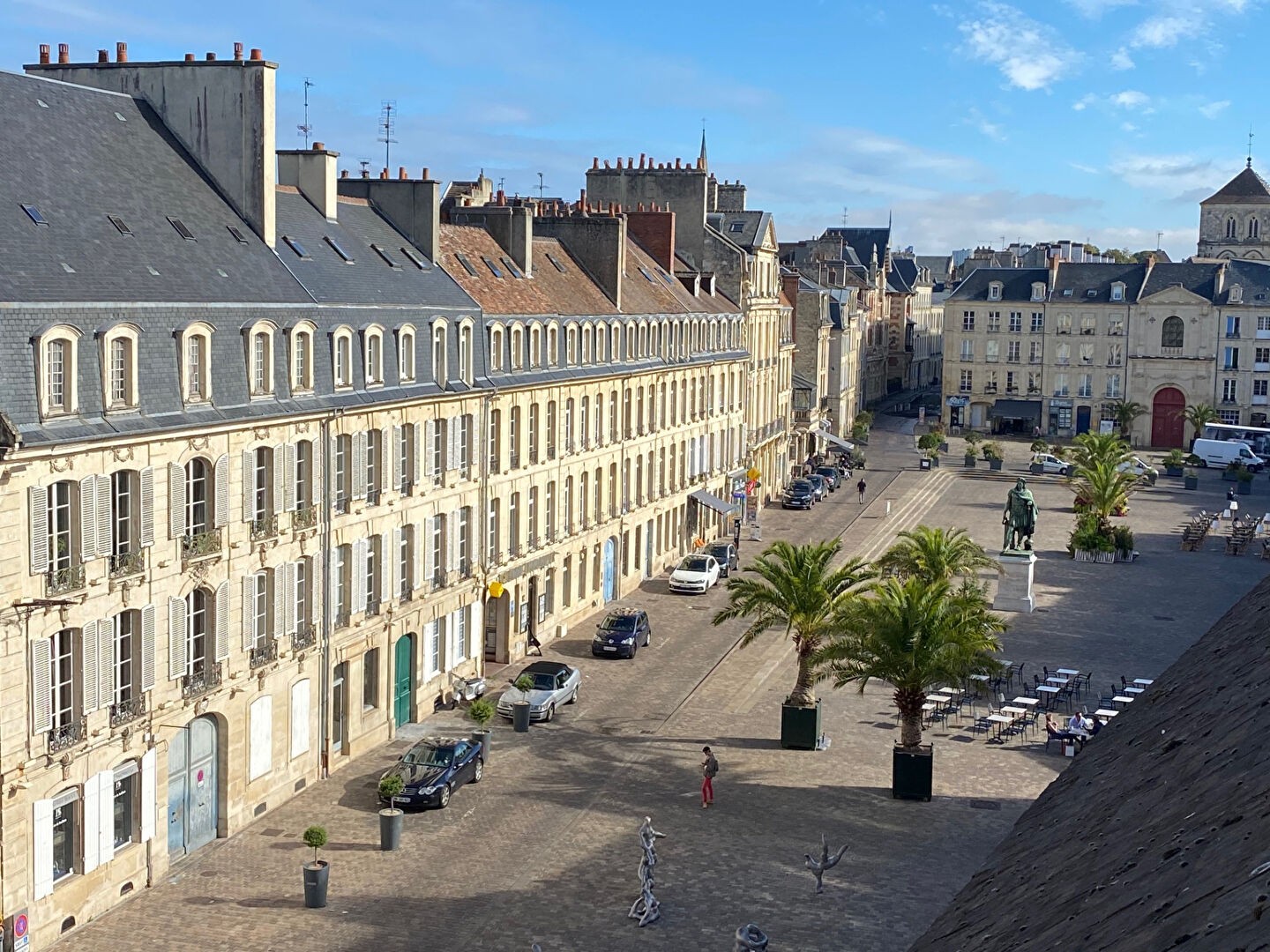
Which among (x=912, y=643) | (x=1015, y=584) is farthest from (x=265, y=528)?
(x=1015, y=584)

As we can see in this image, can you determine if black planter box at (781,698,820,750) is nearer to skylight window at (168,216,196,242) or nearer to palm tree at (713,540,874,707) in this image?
palm tree at (713,540,874,707)

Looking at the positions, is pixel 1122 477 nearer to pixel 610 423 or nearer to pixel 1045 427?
pixel 610 423

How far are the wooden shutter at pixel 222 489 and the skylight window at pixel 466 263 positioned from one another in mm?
17524

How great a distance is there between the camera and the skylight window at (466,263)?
47406 mm

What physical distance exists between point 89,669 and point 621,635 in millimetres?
23068

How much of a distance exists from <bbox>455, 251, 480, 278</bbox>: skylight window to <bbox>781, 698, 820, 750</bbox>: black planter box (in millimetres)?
17725

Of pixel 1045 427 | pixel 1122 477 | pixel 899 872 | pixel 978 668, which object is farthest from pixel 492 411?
pixel 1045 427

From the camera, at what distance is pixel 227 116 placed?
1410 inches

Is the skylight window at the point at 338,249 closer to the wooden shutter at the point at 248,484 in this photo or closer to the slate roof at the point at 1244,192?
the wooden shutter at the point at 248,484

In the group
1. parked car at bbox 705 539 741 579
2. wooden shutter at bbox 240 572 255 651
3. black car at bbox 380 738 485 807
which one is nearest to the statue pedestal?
parked car at bbox 705 539 741 579

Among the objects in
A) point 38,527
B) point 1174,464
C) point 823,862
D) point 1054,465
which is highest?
point 38,527

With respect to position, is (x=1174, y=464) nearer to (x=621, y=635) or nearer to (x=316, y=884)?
(x=621, y=635)

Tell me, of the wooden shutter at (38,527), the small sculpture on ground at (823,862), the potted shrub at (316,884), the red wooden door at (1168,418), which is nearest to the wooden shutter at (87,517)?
the wooden shutter at (38,527)

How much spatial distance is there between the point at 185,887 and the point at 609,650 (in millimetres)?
20552
